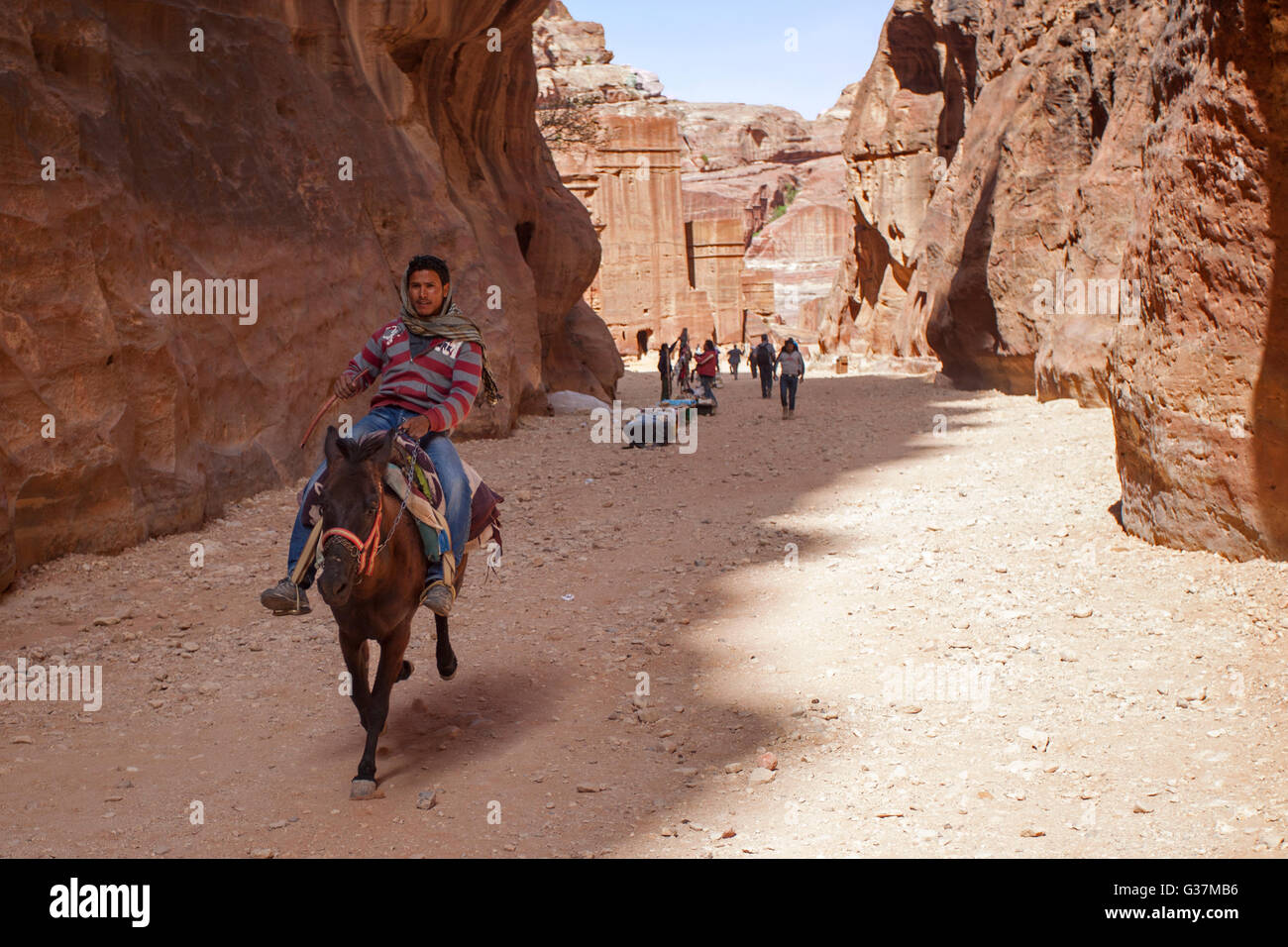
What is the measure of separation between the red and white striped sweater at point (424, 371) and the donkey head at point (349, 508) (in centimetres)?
98

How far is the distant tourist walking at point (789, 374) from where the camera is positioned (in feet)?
68.9

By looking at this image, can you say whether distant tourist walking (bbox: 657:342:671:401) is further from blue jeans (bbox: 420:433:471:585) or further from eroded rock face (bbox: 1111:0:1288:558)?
blue jeans (bbox: 420:433:471:585)

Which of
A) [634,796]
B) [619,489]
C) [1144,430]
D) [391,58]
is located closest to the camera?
[634,796]

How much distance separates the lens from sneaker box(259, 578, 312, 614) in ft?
17.9

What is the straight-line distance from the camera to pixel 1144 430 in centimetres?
841

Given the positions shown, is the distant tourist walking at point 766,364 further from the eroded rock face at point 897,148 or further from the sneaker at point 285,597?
the sneaker at point 285,597

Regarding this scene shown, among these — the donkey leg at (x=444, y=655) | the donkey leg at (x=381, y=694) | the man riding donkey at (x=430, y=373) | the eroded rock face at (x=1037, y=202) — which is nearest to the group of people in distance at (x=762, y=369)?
the eroded rock face at (x=1037, y=202)

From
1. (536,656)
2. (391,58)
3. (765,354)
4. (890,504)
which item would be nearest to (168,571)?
(536,656)

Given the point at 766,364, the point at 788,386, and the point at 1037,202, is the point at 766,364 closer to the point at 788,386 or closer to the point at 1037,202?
the point at 788,386

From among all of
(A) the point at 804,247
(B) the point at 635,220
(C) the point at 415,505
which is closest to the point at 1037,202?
(C) the point at 415,505

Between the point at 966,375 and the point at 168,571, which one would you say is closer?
the point at 168,571

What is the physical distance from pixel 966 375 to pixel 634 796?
23678mm

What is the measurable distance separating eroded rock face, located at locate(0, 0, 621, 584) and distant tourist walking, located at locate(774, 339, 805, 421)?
479cm

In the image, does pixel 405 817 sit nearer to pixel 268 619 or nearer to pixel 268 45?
pixel 268 619
